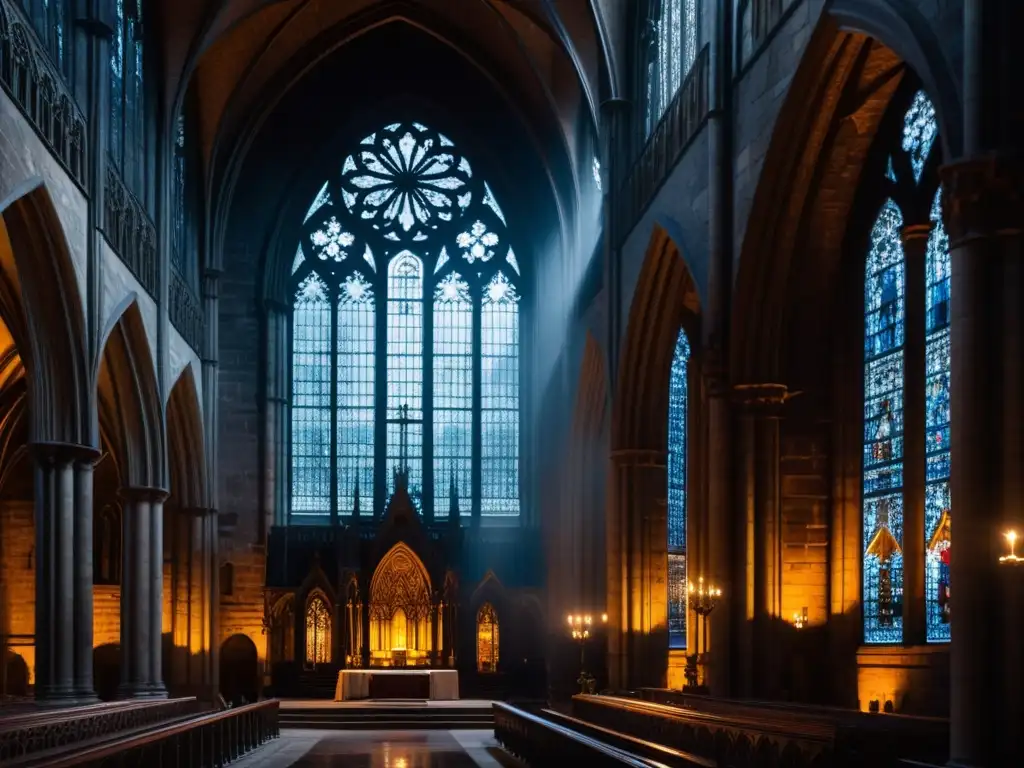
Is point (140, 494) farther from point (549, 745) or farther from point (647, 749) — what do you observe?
point (647, 749)

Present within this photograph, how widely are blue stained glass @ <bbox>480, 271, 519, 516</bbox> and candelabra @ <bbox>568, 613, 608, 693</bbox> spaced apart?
692 centimetres

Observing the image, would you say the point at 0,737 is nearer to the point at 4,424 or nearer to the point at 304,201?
the point at 4,424

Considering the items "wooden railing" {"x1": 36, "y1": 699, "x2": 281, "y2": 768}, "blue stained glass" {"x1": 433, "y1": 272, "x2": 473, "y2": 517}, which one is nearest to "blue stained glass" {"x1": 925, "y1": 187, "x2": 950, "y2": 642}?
"wooden railing" {"x1": 36, "y1": 699, "x2": 281, "y2": 768}

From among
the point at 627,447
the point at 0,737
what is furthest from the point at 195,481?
→ the point at 0,737

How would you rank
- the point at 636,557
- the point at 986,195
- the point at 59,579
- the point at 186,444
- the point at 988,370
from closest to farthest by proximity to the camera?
the point at 986,195 < the point at 988,370 < the point at 59,579 < the point at 636,557 < the point at 186,444

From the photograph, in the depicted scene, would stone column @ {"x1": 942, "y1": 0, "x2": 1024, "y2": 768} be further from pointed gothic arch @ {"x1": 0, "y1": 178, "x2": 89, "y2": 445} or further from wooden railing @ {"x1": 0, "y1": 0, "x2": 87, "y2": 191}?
pointed gothic arch @ {"x1": 0, "y1": 178, "x2": 89, "y2": 445}

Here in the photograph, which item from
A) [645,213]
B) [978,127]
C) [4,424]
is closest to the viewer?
[978,127]

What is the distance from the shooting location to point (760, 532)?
65.1 ft

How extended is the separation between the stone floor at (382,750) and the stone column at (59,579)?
2.71 metres

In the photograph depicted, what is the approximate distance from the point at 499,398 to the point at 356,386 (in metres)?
3.61

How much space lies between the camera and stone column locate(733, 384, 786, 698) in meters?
19.6

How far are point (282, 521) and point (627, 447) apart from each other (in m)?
13.2

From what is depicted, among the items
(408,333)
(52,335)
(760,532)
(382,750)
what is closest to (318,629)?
(408,333)

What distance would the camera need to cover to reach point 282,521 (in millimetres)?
38062
